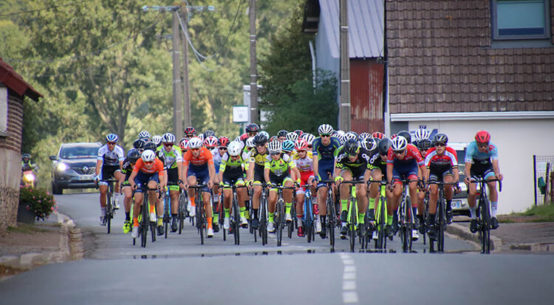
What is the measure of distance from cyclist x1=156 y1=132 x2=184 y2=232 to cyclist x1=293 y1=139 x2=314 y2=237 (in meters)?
2.37

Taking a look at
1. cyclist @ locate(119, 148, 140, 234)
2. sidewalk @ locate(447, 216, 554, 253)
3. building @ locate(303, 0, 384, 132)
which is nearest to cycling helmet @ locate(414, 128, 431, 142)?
sidewalk @ locate(447, 216, 554, 253)

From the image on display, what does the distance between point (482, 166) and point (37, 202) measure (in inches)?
447

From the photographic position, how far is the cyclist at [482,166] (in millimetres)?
17656

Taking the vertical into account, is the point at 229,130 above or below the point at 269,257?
above

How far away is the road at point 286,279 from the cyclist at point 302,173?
2694 millimetres

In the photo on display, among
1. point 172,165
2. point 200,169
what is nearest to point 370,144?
point 200,169

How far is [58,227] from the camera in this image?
24906mm

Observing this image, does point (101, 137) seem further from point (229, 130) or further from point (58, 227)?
point (58, 227)

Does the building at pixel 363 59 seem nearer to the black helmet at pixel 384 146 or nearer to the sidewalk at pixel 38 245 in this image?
the sidewalk at pixel 38 245

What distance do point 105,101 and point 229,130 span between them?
12547mm

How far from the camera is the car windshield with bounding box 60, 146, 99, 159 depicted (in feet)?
128

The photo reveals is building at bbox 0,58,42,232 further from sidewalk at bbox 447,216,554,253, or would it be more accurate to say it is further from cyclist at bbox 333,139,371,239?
sidewalk at bbox 447,216,554,253

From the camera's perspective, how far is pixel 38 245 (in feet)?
63.0

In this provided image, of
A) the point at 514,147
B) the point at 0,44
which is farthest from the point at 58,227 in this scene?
the point at 0,44
